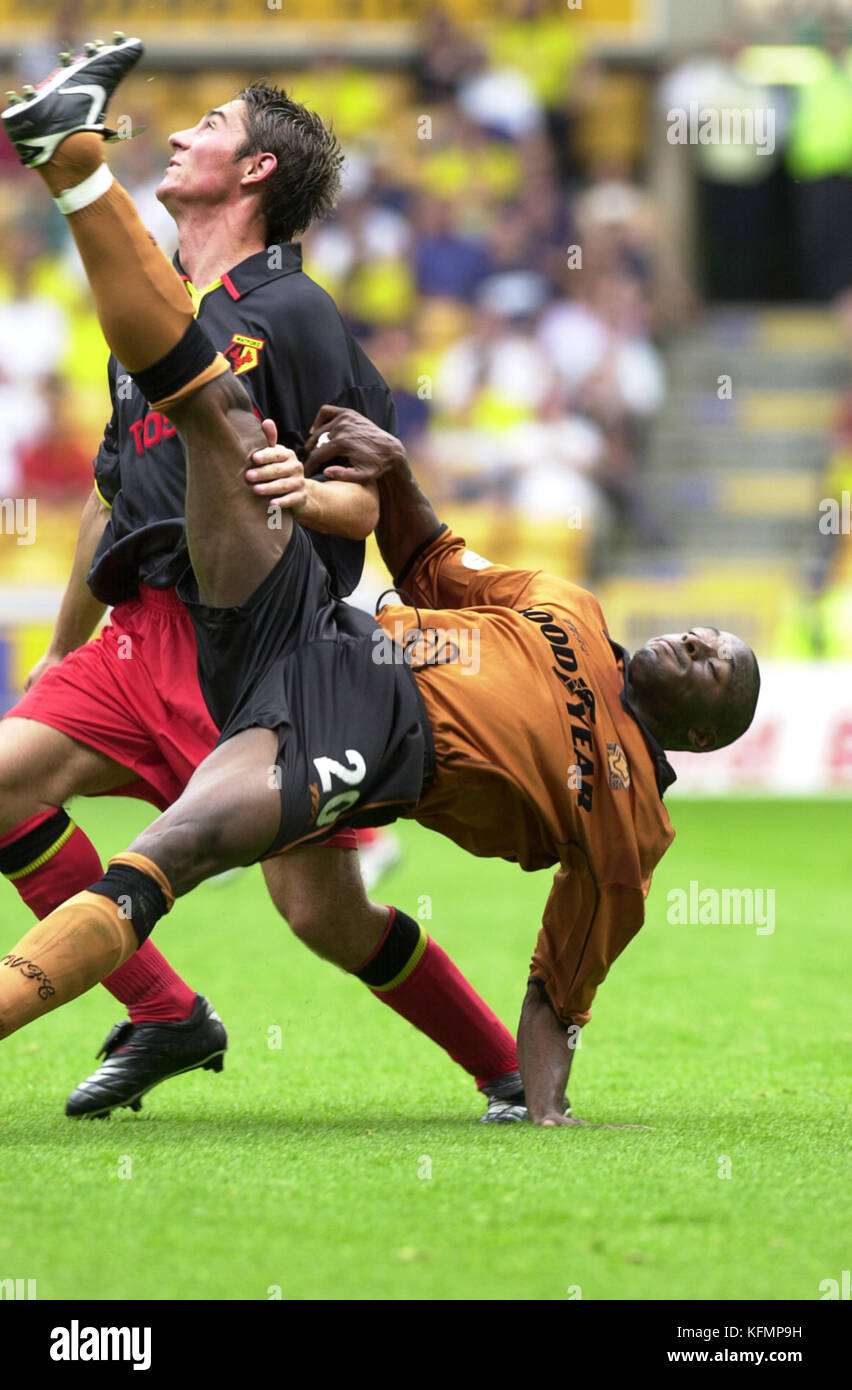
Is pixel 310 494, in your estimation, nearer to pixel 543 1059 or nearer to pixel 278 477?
pixel 278 477

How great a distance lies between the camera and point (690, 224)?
16.4 meters

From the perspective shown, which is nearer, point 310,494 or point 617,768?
point 310,494

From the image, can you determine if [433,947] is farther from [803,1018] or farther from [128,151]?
[128,151]

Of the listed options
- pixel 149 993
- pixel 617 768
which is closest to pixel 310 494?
pixel 617 768

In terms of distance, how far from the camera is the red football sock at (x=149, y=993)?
13.7ft

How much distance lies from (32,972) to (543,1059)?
1.17m

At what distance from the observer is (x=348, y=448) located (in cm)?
396

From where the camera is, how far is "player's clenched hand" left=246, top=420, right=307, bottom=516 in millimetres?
3607

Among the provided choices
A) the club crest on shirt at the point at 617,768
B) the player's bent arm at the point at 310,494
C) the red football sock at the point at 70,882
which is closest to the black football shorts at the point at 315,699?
the player's bent arm at the point at 310,494

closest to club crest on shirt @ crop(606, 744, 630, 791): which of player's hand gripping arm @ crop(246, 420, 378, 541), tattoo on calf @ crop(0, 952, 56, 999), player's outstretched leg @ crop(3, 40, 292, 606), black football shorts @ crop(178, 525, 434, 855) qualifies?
black football shorts @ crop(178, 525, 434, 855)

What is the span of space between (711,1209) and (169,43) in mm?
14593

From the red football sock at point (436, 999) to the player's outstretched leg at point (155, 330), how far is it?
99 centimetres

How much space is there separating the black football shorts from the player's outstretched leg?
89 mm

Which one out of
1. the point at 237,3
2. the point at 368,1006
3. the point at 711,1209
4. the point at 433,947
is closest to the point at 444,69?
the point at 237,3
